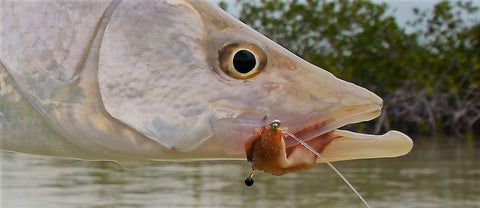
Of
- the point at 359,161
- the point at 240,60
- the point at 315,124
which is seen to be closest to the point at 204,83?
the point at 240,60

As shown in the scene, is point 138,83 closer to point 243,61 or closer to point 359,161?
point 243,61

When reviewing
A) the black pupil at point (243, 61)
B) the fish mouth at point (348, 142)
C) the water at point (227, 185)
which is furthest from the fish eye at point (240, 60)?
the water at point (227, 185)

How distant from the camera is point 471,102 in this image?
21.8 m

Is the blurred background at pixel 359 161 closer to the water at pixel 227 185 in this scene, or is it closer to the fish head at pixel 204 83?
the water at pixel 227 185

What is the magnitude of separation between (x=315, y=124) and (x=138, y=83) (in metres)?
0.28

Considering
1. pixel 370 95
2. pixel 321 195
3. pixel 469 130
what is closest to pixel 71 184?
pixel 321 195

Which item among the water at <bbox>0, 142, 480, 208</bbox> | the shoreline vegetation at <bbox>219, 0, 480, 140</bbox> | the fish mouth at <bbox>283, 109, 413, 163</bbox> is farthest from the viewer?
the shoreline vegetation at <bbox>219, 0, 480, 140</bbox>

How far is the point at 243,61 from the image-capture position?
1.48 m

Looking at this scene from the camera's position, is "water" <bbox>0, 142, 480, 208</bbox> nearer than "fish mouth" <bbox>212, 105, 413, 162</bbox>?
No

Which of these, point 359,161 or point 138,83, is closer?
point 138,83

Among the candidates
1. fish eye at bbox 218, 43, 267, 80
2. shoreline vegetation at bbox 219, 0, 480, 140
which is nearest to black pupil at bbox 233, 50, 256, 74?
fish eye at bbox 218, 43, 267, 80

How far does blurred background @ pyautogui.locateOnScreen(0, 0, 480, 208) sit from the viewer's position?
420 inches

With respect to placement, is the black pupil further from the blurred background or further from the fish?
the blurred background

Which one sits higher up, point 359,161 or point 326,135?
point 359,161
